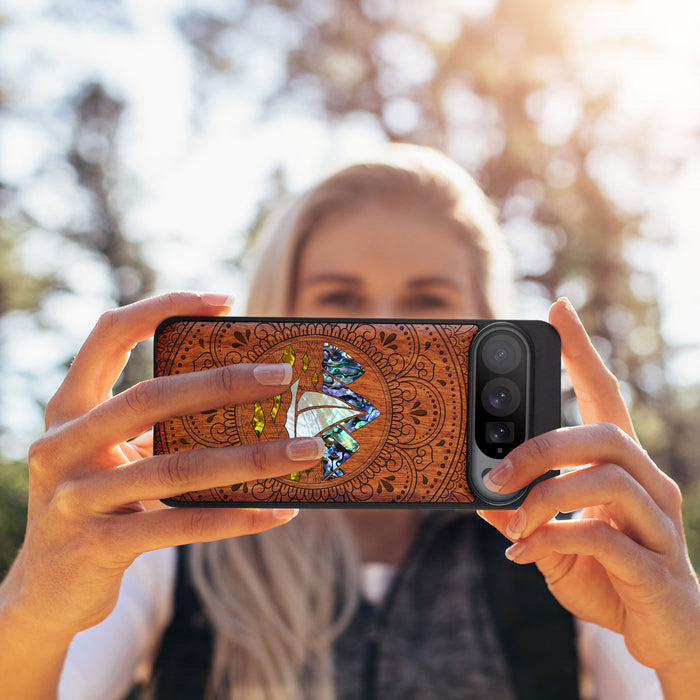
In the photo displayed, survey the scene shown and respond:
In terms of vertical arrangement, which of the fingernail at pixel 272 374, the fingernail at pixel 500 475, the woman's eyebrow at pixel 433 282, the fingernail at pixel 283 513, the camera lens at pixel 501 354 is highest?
the woman's eyebrow at pixel 433 282

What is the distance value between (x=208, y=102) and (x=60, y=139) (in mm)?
4196

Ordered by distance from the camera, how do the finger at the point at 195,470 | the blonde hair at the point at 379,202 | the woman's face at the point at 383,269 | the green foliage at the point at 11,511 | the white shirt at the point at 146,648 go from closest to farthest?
the finger at the point at 195,470
the white shirt at the point at 146,648
the woman's face at the point at 383,269
the blonde hair at the point at 379,202
the green foliage at the point at 11,511

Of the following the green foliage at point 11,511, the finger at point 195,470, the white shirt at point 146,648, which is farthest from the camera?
the green foliage at point 11,511

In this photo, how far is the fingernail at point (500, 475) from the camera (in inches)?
52.1

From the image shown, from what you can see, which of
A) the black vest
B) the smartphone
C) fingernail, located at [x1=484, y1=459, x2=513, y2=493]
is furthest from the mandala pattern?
the black vest

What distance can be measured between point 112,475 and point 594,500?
3.50ft

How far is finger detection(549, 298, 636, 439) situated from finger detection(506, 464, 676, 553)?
0.21 meters

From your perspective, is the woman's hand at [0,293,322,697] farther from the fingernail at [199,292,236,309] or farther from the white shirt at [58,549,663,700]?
the white shirt at [58,549,663,700]

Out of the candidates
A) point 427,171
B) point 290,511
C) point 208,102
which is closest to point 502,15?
point 208,102

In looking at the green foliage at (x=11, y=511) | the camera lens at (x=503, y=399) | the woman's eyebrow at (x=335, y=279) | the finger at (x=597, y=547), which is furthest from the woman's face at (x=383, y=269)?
the green foliage at (x=11, y=511)

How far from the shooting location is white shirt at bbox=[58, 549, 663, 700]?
1.85 metres

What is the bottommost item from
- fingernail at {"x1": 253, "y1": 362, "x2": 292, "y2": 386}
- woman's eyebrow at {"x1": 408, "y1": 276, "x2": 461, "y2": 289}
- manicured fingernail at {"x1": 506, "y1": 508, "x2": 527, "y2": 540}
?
manicured fingernail at {"x1": 506, "y1": 508, "x2": 527, "y2": 540}

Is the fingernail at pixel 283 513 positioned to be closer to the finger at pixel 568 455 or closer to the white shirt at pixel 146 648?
the finger at pixel 568 455

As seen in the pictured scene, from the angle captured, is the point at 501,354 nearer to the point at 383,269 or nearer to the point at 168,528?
the point at 168,528
